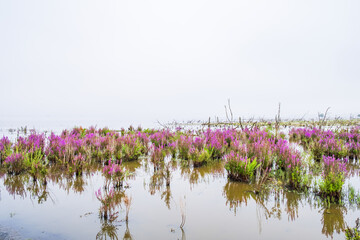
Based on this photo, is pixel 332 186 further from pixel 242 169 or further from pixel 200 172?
pixel 200 172

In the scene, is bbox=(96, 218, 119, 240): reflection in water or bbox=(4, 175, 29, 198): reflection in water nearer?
bbox=(96, 218, 119, 240): reflection in water

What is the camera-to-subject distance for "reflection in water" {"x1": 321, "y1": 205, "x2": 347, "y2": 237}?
2.86 m

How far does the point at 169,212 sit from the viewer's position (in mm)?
3402

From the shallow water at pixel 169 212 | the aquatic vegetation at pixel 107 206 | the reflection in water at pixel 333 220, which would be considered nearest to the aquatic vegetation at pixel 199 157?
the shallow water at pixel 169 212

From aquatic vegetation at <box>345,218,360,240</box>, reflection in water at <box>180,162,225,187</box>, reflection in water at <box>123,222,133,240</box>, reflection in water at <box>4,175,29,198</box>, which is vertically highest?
aquatic vegetation at <box>345,218,360,240</box>

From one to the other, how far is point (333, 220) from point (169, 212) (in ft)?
7.22

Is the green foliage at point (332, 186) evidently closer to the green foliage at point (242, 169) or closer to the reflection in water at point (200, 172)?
the green foliage at point (242, 169)

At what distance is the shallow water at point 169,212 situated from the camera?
9.18ft

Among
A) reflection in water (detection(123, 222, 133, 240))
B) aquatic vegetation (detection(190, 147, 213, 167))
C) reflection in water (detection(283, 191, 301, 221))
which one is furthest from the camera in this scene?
aquatic vegetation (detection(190, 147, 213, 167))

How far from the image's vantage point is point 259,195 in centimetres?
396

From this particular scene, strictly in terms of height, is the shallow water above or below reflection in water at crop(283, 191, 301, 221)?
below

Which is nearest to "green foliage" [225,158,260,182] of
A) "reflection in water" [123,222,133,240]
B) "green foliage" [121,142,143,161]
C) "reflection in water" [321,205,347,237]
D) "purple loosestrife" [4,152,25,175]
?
"reflection in water" [321,205,347,237]

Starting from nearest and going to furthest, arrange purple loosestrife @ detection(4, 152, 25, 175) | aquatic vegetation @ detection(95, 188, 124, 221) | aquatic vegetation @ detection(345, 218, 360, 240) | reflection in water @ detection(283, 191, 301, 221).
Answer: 1. aquatic vegetation @ detection(345, 218, 360, 240)
2. aquatic vegetation @ detection(95, 188, 124, 221)
3. reflection in water @ detection(283, 191, 301, 221)
4. purple loosestrife @ detection(4, 152, 25, 175)

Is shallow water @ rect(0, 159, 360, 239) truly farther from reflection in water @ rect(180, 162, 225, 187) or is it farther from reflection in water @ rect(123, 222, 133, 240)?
reflection in water @ rect(180, 162, 225, 187)
